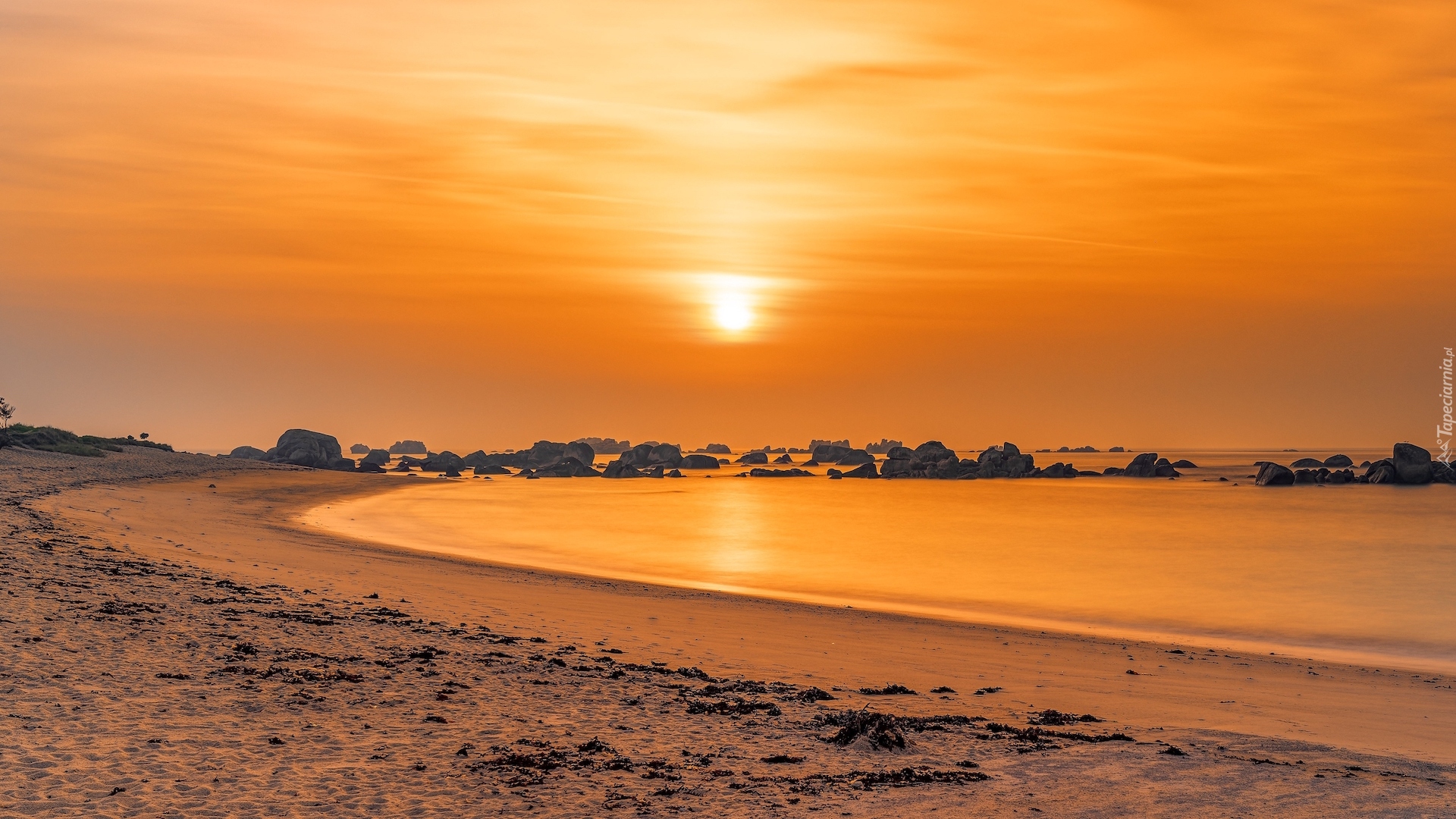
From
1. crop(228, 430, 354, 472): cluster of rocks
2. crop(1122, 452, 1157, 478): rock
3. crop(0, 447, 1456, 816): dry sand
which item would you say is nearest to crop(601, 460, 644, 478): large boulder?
crop(228, 430, 354, 472): cluster of rocks

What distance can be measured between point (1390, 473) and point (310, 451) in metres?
128

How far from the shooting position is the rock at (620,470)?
15138 cm

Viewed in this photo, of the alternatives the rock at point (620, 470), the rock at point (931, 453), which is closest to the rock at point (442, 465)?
the rock at point (620, 470)

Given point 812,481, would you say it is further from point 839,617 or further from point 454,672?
point 454,672

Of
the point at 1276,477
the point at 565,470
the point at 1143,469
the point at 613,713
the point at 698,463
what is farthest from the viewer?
the point at 698,463

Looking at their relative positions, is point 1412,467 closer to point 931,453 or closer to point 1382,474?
point 1382,474

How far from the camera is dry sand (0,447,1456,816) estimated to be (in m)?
9.66

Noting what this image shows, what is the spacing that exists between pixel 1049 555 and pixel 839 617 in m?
28.3

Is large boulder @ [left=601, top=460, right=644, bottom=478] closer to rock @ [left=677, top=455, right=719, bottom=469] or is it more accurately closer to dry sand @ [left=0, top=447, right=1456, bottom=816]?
rock @ [left=677, top=455, right=719, bottom=469]

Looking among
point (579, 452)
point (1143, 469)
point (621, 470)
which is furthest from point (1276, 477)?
point (579, 452)

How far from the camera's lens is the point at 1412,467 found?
11375 centimetres

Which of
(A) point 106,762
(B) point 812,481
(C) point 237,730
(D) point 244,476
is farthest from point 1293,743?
(B) point 812,481

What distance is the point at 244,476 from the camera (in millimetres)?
75812

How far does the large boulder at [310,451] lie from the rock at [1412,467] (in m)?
124
